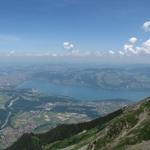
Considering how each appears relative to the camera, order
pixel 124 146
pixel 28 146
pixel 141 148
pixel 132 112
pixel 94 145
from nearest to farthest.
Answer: pixel 141 148, pixel 124 146, pixel 94 145, pixel 132 112, pixel 28 146

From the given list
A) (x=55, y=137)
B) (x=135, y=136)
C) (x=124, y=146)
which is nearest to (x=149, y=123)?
(x=135, y=136)

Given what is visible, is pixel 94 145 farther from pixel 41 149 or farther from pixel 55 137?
pixel 55 137

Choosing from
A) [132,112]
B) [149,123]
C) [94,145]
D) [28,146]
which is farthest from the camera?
[28,146]

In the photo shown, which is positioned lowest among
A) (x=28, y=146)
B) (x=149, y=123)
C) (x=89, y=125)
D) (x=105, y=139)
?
(x=28, y=146)

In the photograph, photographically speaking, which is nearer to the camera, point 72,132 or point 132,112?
point 132,112

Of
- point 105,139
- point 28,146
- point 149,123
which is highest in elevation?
point 149,123

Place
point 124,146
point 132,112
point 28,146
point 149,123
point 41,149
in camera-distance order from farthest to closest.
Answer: point 28,146, point 41,149, point 132,112, point 149,123, point 124,146

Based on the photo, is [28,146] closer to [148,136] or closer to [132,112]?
[132,112]

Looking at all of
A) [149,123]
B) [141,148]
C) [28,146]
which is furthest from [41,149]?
[141,148]

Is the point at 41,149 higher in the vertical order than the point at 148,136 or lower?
lower
